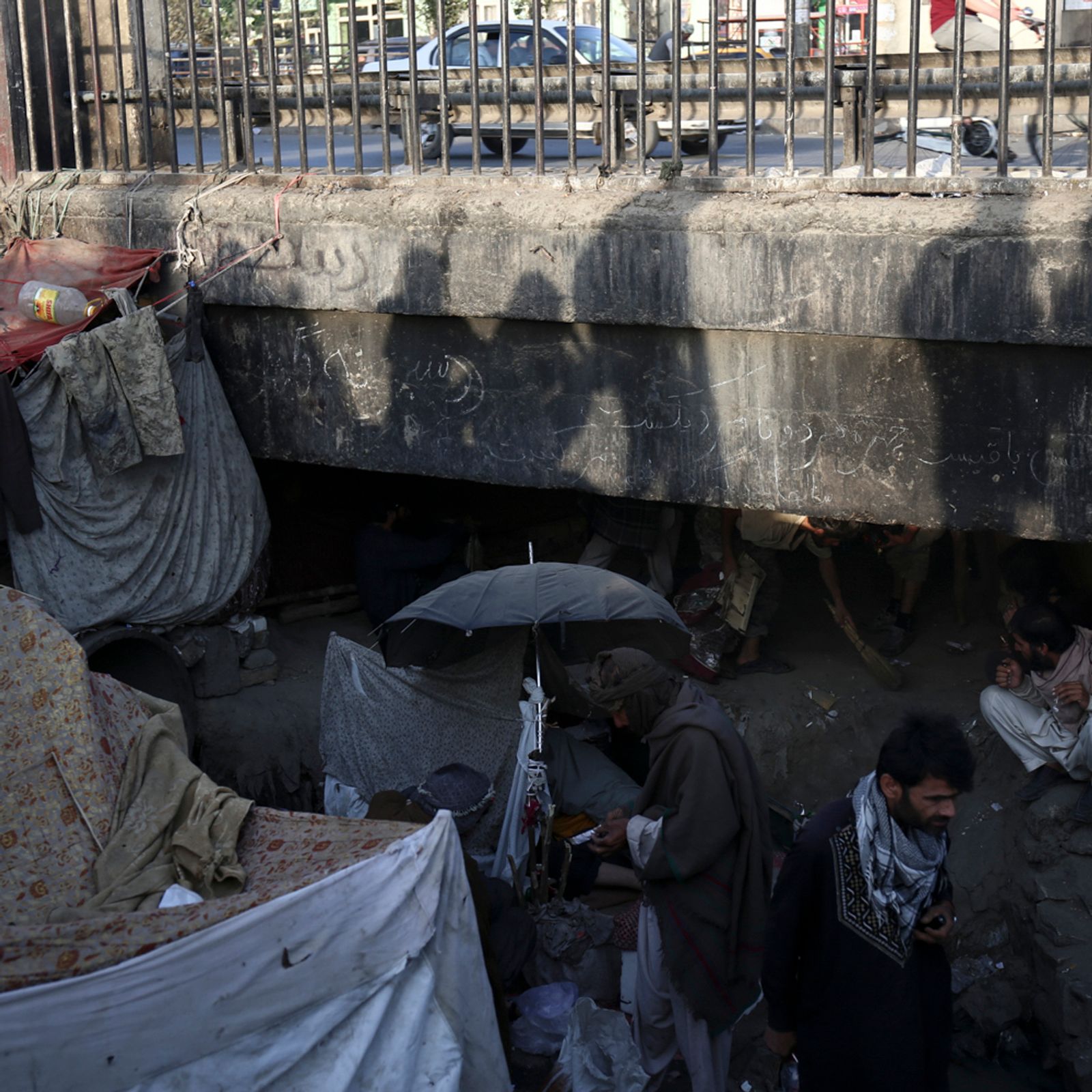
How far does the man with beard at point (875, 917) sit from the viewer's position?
3.02m

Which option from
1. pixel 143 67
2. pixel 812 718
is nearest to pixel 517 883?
pixel 812 718

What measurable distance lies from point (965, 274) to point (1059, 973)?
→ 2.74 metres

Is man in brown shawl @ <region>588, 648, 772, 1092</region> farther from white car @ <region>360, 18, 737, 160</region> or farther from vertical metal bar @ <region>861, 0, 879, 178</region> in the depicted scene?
white car @ <region>360, 18, 737, 160</region>

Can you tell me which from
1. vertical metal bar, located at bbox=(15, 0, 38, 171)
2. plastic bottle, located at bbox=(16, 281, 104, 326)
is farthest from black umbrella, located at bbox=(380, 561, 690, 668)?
vertical metal bar, located at bbox=(15, 0, 38, 171)

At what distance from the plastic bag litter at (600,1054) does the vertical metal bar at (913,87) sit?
10.9 ft

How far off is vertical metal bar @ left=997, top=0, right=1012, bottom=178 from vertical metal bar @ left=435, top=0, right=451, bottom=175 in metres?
2.19

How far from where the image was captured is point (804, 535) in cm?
711

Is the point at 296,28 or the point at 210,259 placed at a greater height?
the point at 296,28

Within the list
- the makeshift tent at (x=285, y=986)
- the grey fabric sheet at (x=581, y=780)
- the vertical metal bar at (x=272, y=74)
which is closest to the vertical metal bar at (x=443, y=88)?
the vertical metal bar at (x=272, y=74)

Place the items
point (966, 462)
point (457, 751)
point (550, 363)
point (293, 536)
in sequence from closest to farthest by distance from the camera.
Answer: point (966, 462)
point (550, 363)
point (457, 751)
point (293, 536)

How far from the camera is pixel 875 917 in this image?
304cm

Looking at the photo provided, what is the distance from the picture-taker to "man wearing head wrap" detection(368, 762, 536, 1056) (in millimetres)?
4094

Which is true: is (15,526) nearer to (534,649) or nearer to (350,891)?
(534,649)

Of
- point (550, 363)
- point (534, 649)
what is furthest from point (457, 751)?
point (550, 363)
